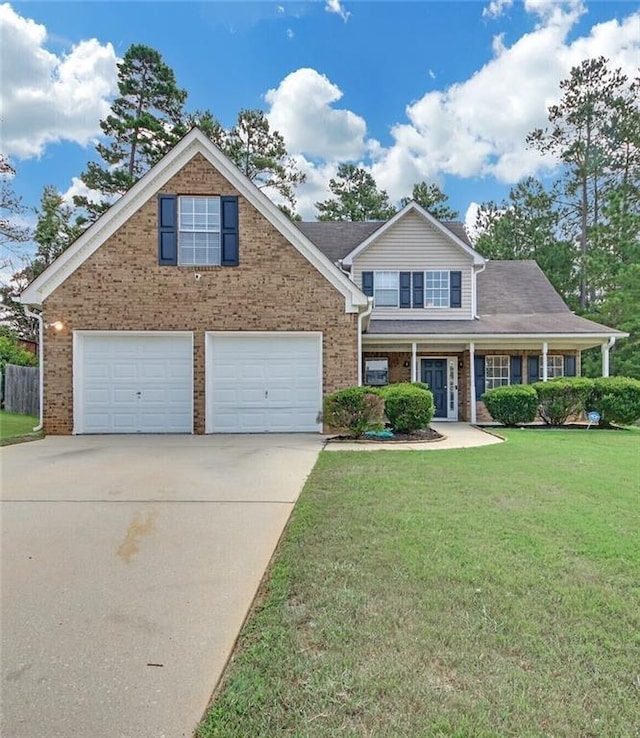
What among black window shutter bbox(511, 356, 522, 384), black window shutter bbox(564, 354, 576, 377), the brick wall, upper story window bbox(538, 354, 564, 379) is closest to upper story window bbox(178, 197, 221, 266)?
the brick wall

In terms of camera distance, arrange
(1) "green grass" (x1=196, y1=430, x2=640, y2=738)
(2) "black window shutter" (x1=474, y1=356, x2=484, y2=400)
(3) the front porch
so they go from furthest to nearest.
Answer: (2) "black window shutter" (x1=474, y1=356, x2=484, y2=400) → (3) the front porch → (1) "green grass" (x1=196, y1=430, x2=640, y2=738)

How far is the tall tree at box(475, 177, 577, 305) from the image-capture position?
88.4 ft

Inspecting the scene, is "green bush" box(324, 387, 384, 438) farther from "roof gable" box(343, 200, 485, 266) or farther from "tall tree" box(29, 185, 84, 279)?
"tall tree" box(29, 185, 84, 279)

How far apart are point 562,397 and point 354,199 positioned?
74.0ft

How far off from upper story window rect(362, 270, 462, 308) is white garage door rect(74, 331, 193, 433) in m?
7.08

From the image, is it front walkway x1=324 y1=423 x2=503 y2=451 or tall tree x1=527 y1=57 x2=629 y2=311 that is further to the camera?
tall tree x1=527 y1=57 x2=629 y2=311

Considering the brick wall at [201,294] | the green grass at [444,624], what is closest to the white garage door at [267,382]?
the brick wall at [201,294]

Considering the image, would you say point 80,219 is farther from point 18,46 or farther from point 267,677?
point 267,677

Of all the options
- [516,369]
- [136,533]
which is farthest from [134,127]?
[136,533]

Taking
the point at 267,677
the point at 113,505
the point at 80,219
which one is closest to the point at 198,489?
the point at 113,505

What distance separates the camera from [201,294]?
39.8ft

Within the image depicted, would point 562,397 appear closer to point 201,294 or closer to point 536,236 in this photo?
point 201,294

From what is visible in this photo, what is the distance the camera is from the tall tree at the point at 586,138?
26875 mm

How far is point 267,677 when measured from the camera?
232cm
